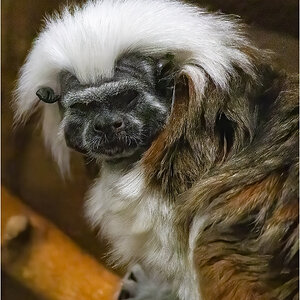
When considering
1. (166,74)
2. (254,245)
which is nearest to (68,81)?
(166,74)

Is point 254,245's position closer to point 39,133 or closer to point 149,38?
point 149,38

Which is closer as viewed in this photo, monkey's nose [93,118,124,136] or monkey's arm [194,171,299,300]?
Answer: monkey's arm [194,171,299,300]

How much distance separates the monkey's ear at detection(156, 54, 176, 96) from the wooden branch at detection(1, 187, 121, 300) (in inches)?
20.7

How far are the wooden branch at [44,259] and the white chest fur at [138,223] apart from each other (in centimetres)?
24

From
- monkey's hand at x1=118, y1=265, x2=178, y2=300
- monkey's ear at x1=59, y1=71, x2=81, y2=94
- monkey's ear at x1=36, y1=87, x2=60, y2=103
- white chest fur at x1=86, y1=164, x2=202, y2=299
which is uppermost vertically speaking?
monkey's ear at x1=59, y1=71, x2=81, y2=94

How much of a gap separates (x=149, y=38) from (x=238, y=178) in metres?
0.29

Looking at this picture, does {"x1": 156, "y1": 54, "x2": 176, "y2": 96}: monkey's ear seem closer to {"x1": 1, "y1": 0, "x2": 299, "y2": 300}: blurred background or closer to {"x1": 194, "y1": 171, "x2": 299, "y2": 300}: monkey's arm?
{"x1": 1, "y1": 0, "x2": 299, "y2": 300}: blurred background

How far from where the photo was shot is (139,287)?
4.91 ft

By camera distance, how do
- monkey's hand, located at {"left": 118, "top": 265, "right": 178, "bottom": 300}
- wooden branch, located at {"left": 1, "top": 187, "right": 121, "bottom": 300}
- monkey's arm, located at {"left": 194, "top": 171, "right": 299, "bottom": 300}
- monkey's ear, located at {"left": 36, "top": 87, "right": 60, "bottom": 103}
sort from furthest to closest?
1. wooden branch, located at {"left": 1, "top": 187, "right": 121, "bottom": 300}
2. monkey's hand, located at {"left": 118, "top": 265, "right": 178, "bottom": 300}
3. monkey's ear, located at {"left": 36, "top": 87, "right": 60, "bottom": 103}
4. monkey's arm, located at {"left": 194, "top": 171, "right": 299, "bottom": 300}

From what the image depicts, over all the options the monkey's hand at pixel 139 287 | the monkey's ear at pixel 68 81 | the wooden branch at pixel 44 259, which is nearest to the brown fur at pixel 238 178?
the monkey's ear at pixel 68 81

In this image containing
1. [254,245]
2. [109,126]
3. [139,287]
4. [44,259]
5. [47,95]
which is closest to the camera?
[254,245]

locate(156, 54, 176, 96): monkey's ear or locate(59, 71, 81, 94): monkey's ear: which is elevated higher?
locate(59, 71, 81, 94): monkey's ear

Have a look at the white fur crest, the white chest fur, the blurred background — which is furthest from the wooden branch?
the white fur crest

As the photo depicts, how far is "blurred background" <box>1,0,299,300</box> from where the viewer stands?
1.12m
